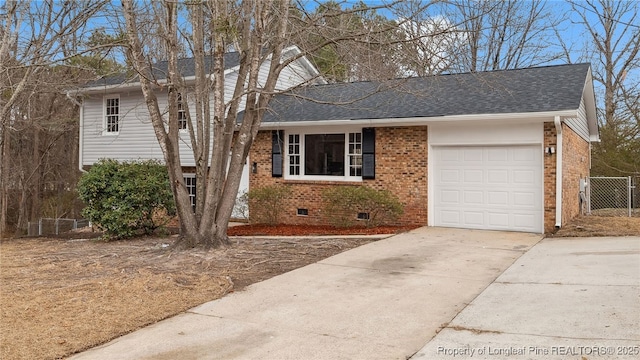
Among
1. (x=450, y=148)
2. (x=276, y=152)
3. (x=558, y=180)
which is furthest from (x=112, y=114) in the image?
(x=558, y=180)

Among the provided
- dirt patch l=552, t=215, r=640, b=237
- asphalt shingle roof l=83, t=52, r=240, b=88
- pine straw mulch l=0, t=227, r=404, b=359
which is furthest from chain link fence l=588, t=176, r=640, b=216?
asphalt shingle roof l=83, t=52, r=240, b=88

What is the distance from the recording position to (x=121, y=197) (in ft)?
37.7

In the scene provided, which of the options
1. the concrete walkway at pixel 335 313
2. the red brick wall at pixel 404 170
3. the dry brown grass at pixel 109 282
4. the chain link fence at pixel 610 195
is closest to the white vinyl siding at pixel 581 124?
the chain link fence at pixel 610 195

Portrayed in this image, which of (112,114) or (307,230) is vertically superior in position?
(112,114)

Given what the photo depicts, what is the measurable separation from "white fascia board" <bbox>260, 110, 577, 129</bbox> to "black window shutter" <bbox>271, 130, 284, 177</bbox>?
329mm

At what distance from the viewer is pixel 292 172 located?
1450cm

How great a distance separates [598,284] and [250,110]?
6.22m

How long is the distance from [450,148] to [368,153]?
203cm

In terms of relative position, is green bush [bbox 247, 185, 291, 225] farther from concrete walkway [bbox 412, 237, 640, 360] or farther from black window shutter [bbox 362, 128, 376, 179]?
concrete walkway [bbox 412, 237, 640, 360]

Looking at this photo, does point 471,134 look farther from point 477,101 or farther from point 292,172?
point 292,172

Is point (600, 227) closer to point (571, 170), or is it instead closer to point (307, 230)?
point (571, 170)

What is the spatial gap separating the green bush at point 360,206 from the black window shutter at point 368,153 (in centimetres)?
50

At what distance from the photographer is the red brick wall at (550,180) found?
11.0 meters

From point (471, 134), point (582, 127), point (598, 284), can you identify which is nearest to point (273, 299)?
point (598, 284)
